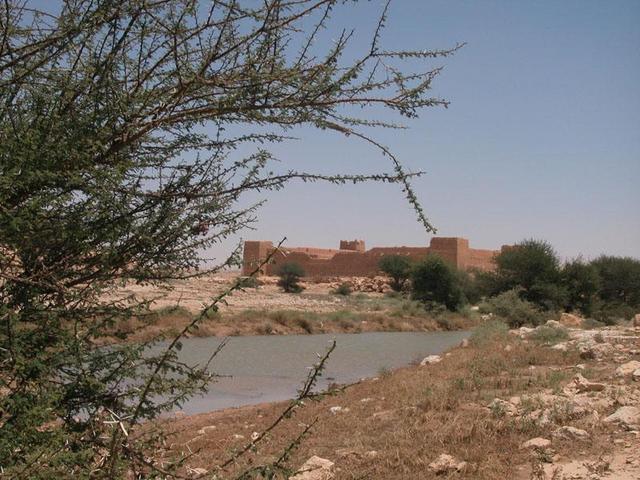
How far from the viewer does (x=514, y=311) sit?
2672cm

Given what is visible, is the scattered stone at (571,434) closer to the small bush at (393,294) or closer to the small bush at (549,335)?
the small bush at (549,335)

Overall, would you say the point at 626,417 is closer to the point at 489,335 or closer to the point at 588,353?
the point at 588,353

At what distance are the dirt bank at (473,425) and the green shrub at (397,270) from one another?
131 ft

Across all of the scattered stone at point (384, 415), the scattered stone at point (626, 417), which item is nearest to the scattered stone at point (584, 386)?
the scattered stone at point (626, 417)

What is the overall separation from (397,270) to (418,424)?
147ft

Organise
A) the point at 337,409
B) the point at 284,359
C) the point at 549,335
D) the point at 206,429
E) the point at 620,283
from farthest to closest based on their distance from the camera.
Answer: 1. the point at 620,283
2. the point at 284,359
3. the point at 549,335
4. the point at 337,409
5. the point at 206,429

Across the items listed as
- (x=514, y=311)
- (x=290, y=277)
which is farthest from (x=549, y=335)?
(x=290, y=277)

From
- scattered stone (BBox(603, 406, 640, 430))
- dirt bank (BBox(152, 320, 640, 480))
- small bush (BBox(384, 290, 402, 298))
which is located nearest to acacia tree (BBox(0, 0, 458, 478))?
dirt bank (BBox(152, 320, 640, 480))

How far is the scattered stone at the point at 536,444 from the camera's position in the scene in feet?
20.0

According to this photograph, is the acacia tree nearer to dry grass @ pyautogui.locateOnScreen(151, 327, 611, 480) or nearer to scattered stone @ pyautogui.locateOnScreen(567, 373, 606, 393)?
dry grass @ pyautogui.locateOnScreen(151, 327, 611, 480)

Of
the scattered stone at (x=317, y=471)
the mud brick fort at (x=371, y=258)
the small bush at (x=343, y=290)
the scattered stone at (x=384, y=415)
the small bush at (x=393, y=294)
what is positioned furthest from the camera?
the mud brick fort at (x=371, y=258)

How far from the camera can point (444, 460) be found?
19.2 ft

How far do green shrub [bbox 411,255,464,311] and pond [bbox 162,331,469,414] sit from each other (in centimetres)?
1083

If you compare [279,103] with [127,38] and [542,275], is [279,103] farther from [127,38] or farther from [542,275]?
[542,275]
